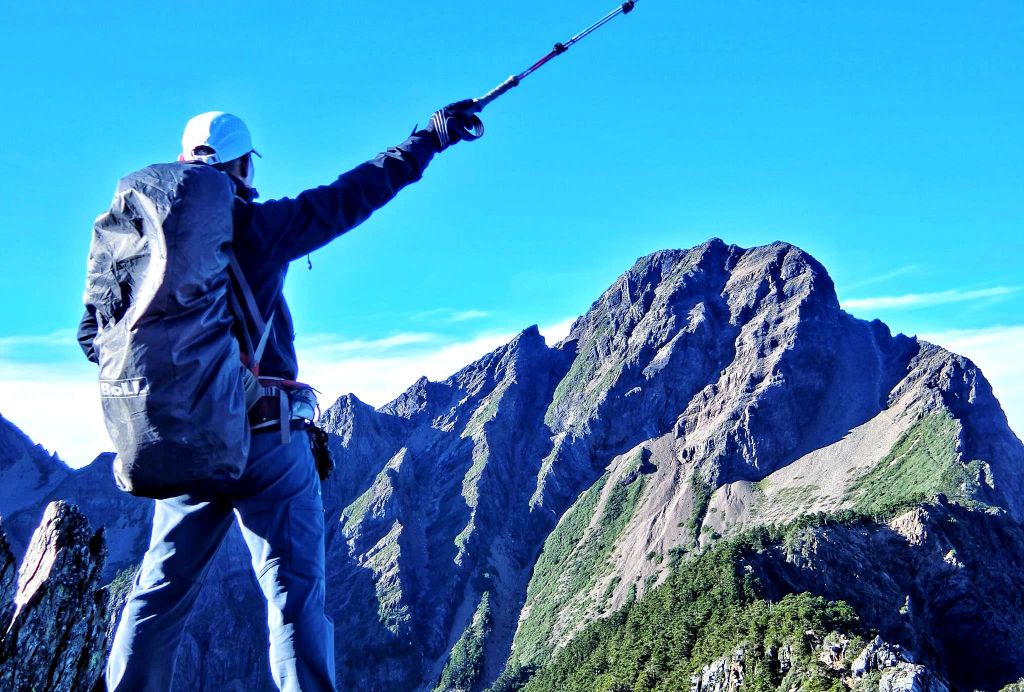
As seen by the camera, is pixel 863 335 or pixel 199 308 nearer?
pixel 199 308

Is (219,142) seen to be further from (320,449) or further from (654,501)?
(654,501)

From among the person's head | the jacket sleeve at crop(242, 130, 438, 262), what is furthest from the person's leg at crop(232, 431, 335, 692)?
the person's head

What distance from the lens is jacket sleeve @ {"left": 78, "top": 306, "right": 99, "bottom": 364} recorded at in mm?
4960

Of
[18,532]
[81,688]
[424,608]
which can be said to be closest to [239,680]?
[424,608]

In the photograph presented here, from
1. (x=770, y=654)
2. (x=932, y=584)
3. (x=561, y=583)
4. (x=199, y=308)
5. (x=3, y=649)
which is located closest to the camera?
(x=199, y=308)

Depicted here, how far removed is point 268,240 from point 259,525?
68.1 inches

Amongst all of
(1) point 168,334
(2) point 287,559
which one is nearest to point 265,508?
(2) point 287,559

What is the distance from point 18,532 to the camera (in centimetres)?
18462

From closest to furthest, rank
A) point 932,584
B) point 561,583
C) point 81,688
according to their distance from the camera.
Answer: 1. point 81,688
2. point 932,584
3. point 561,583

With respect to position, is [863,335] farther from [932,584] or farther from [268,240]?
[268,240]

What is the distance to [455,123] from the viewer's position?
592 centimetres

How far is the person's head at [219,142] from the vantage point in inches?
198

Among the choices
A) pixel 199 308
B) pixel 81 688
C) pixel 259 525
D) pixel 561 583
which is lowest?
pixel 81 688

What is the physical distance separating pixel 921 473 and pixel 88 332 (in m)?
153
